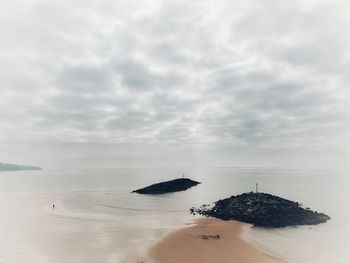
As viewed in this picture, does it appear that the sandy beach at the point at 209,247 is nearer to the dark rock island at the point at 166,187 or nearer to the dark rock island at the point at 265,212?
the dark rock island at the point at 265,212

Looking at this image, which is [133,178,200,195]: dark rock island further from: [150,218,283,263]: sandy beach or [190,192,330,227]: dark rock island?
[150,218,283,263]: sandy beach

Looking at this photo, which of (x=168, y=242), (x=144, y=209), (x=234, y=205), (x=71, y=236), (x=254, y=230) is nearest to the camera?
(x=168, y=242)

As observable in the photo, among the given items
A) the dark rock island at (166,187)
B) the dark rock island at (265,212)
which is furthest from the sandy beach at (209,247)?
the dark rock island at (166,187)

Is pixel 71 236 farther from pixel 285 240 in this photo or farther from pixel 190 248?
pixel 285 240

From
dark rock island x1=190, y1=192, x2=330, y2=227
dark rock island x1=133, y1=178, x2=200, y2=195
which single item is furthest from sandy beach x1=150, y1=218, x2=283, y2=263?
dark rock island x1=133, y1=178, x2=200, y2=195

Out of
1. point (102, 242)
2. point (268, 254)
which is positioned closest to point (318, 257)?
point (268, 254)

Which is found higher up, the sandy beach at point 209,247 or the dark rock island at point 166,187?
the dark rock island at point 166,187
